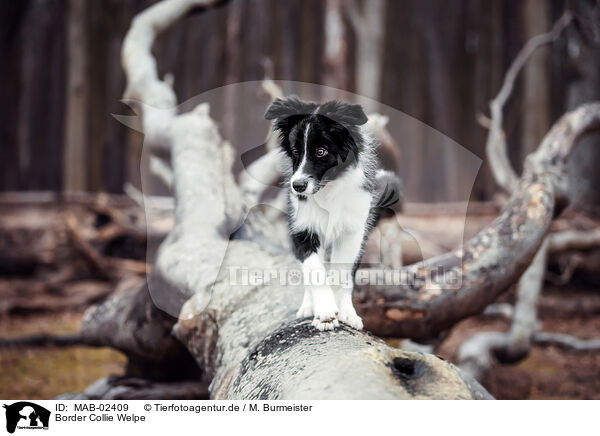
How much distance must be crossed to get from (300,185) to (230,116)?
55cm

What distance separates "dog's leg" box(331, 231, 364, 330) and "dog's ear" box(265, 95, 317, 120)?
21cm

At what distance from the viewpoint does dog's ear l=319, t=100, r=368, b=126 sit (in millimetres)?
775

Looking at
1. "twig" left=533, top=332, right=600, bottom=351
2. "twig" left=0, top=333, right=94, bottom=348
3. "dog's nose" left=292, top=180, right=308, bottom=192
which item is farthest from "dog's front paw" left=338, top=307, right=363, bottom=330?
"twig" left=0, top=333, right=94, bottom=348

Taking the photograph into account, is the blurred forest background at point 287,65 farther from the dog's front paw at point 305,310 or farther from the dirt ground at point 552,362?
the dog's front paw at point 305,310

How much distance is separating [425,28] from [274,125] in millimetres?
1244

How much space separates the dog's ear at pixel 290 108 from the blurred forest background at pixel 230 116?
442mm

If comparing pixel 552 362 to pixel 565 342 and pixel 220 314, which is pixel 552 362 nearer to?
pixel 565 342

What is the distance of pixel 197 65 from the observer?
168cm

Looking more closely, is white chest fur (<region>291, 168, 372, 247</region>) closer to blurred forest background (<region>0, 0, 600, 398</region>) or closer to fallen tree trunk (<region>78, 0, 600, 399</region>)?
fallen tree trunk (<region>78, 0, 600, 399</region>)

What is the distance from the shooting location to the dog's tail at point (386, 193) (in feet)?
2.87

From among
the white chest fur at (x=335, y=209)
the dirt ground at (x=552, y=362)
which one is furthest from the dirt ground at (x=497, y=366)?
the white chest fur at (x=335, y=209)

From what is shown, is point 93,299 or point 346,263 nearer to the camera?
point 346,263
